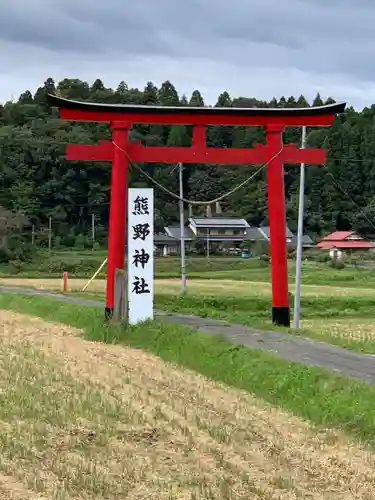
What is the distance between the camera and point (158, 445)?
7070mm

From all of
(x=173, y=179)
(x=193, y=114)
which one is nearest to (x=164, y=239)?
(x=173, y=179)

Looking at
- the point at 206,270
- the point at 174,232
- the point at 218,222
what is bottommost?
the point at 206,270

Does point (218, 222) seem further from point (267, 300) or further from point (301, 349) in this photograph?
point (301, 349)

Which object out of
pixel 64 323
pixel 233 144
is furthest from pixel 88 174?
pixel 64 323

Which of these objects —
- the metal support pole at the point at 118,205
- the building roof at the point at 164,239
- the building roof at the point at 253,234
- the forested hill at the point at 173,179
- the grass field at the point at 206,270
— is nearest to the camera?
the metal support pole at the point at 118,205

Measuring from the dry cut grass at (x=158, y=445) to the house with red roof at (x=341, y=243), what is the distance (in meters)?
57.6

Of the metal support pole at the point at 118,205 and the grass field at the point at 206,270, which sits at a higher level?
the metal support pole at the point at 118,205

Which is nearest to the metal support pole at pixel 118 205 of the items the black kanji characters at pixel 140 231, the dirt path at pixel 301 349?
the black kanji characters at pixel 140 231

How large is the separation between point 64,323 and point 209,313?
12.9 ft

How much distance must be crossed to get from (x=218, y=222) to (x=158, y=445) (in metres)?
63.9

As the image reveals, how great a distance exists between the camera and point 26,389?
988 cm

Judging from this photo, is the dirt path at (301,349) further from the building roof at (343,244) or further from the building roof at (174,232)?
the building roof at (343,244)

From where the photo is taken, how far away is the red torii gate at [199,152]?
54.3 ft

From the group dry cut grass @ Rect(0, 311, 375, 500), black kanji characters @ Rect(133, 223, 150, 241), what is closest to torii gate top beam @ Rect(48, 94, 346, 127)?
black kanji characters @ Rect(133, 223, 150, 241)
